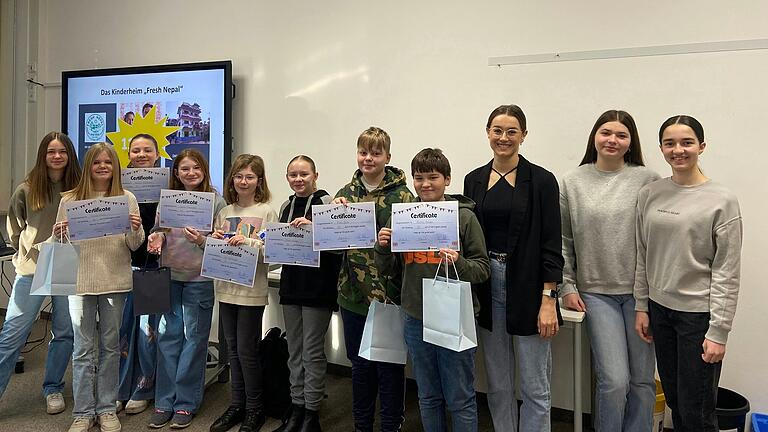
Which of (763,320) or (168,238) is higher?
(168,238)

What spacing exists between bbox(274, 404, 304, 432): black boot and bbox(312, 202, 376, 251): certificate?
88 cm

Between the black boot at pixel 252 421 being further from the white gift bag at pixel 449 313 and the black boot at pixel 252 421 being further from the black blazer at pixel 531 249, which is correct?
the black blazer at pixel 531 249

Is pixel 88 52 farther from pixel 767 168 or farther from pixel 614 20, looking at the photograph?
pixel 767 168

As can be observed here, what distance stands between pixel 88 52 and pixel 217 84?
143cm

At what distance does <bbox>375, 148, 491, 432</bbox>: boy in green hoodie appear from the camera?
6.27ft

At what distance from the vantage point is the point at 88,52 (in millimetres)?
4023

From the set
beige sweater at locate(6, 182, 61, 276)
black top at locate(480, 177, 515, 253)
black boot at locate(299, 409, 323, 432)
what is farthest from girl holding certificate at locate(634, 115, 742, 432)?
beige sweater at locate(6, 182, 61, 276)

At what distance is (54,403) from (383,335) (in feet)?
6.44

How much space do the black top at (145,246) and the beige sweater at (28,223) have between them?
460 mm

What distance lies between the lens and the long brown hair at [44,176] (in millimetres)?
2549

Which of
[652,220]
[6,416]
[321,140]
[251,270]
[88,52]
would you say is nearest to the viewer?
[652,220]

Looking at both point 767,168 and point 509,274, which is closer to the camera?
point 509,274

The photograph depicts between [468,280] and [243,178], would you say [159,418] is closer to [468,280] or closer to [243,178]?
[243,178]

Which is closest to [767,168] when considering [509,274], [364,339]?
[509,274]
